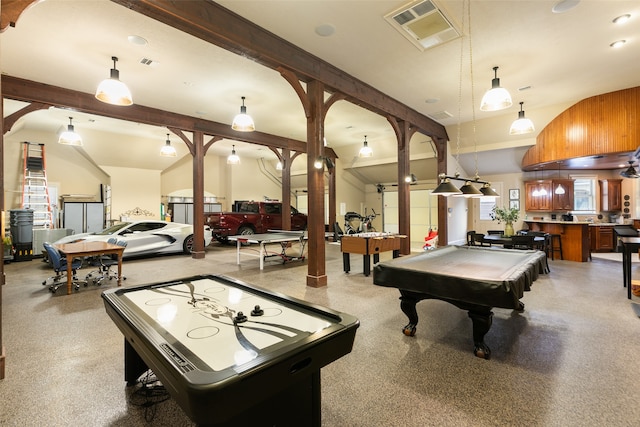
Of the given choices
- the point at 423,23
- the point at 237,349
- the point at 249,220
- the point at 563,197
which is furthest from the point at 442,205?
the point at 237,349

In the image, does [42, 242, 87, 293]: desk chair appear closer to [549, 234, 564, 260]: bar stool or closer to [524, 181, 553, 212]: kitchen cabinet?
[549, 234, 564, 260]: bar stool

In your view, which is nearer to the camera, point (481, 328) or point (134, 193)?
point (481, 328)

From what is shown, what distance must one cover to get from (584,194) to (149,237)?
44.7ft

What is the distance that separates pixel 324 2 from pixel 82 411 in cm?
459

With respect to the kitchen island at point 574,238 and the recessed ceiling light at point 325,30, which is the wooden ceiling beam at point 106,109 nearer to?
the recessed ceiling light at point 325,30

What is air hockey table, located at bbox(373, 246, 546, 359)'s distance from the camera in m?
2.42

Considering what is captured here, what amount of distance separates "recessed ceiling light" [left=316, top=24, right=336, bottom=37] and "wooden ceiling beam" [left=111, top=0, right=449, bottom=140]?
20.9 inches

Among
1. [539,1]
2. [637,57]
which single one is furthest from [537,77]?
[539,1]

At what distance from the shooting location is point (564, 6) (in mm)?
3746

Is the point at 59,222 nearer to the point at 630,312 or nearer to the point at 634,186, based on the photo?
the point at 630,312

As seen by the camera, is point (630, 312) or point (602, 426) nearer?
point (602, 426)

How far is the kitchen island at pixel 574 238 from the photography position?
7.39 m

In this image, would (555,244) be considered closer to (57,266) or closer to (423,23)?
(423,23)

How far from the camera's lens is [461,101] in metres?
7.23
